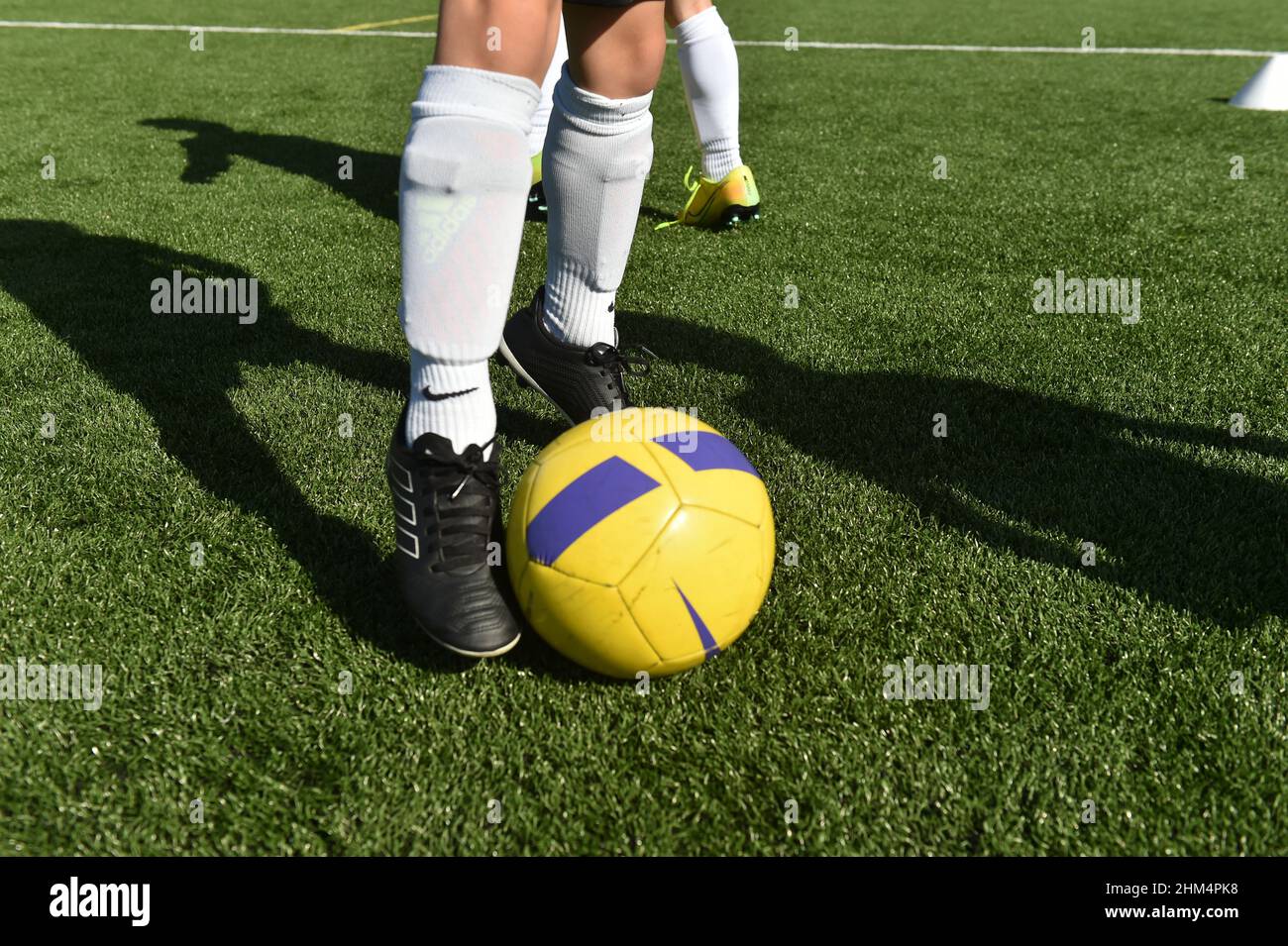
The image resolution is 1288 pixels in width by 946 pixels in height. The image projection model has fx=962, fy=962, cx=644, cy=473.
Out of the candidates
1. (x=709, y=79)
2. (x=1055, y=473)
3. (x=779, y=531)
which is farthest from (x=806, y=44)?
(x=779, y=531)

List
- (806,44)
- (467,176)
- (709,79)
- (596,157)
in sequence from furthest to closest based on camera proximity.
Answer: (806,44) < (709,79) < (596,157) < (467,176)

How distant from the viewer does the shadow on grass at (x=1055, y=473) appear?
2.08 meters

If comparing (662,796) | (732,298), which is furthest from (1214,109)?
(662,796)

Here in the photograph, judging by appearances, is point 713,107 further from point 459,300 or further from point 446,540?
point 446,540

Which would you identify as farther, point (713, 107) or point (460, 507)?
point (713, 107)

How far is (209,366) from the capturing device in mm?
3008

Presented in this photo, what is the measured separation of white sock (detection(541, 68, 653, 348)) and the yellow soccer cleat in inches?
85.6

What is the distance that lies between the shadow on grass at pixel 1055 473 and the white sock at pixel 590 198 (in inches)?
25.3

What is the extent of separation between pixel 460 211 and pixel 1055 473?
5.46 ft

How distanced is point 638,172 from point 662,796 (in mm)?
1372

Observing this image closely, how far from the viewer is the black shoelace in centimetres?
176

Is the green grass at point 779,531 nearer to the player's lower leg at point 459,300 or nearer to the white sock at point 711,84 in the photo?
the player's lower leg at point 459,300

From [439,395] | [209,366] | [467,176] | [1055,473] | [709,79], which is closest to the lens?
[467,176]

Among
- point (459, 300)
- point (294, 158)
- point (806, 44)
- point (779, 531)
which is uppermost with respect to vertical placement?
point (459, 300)
